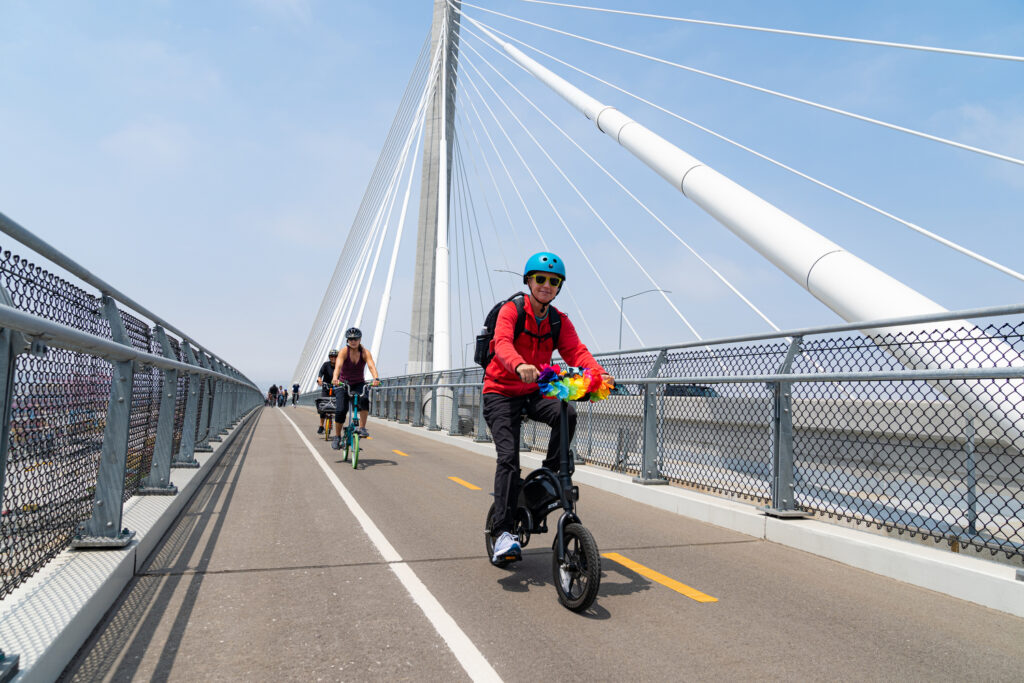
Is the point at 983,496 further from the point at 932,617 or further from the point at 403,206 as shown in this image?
the point at 403,206

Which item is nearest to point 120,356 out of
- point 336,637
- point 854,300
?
point 336,637

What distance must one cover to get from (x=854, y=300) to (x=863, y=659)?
24.0ft

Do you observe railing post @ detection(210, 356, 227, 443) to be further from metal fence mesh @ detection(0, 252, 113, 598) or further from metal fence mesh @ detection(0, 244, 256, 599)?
metal fence mesh @ detection(0, 252, 113, 598)

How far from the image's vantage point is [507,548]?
171 inches

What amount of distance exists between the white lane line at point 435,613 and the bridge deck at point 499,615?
0.08 ft

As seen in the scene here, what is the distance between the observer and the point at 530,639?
11.2 feet

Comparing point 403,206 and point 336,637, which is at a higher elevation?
point 403,206

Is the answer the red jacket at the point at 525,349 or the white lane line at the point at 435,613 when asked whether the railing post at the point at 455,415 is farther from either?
the red jacket at the point at 525,349

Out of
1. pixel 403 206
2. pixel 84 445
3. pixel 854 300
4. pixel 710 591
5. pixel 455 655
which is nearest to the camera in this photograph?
pixel 455 655

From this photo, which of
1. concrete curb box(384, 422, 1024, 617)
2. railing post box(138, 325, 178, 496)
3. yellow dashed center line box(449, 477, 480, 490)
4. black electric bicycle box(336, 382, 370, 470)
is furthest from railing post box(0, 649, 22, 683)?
black electric bicycle box(336, 382, 370, 470)

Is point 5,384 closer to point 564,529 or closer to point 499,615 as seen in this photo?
point 499,615

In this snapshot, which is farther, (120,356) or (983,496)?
(983,496)

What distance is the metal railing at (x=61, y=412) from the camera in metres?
2.76

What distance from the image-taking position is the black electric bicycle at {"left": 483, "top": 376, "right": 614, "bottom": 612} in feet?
12.1
